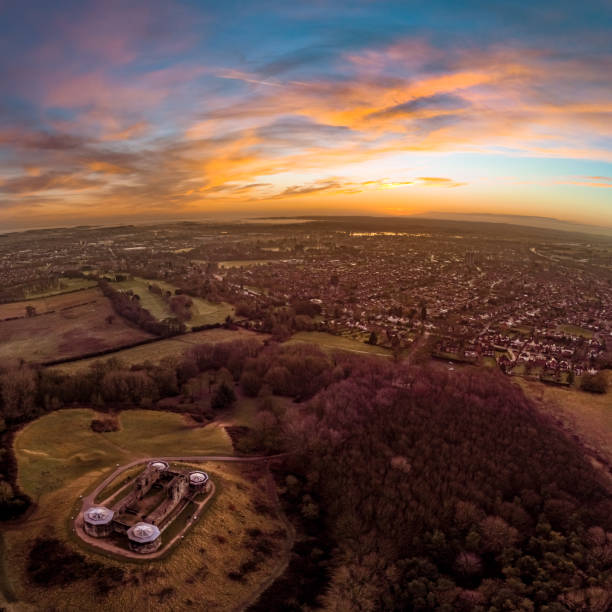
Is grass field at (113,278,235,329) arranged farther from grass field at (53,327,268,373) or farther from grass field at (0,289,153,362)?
grass field at (0,289,153,362)

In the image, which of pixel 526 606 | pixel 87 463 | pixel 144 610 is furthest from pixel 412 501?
pixel 87 463

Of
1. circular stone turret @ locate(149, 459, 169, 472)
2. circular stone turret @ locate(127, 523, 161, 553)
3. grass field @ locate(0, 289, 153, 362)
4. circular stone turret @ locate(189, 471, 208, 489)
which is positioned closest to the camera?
circular stone turret @ locate(127, 523, 161, 553)

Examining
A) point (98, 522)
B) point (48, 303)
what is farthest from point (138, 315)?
point (98, 522)

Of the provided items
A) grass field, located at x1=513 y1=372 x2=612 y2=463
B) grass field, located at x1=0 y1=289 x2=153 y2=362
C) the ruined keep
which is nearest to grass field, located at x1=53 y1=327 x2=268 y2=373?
grass field, located at x1=0 y1=289 x2=153 y2=362

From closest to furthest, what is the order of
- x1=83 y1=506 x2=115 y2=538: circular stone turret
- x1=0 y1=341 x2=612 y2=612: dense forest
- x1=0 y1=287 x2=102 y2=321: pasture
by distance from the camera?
x1=83 y1=506 x2=115 y2=538: circular stone turret, x1=0 y1=341 x2=612 y2=612: dense forest, x1=0 y1=287 x2=102 y2=321: pasture

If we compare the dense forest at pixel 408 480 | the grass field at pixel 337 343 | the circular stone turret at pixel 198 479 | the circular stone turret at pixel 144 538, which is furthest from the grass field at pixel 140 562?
the grass field at pixel 337 343

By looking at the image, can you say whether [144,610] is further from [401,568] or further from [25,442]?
[25,442]

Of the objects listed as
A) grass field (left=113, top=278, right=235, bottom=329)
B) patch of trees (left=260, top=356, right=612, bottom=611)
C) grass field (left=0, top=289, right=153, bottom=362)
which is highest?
grass field (left=113, top=278, right=235, bottom=329)

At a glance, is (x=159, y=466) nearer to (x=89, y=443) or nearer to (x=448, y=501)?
(x=89, y=443)
